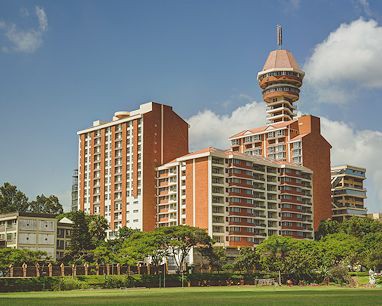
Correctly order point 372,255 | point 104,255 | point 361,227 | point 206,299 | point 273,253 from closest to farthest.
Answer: point 206,299 < point 104,255 < point 273,253 < point 372,255 < point 361,227

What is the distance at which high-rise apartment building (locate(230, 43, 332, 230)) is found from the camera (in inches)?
6944

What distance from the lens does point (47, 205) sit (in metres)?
177

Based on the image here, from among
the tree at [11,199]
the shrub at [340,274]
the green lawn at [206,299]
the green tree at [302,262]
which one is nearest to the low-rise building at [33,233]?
the tree at [11,199]

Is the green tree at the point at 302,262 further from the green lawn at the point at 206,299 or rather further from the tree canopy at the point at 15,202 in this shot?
the tree canopy at the point at 15,202

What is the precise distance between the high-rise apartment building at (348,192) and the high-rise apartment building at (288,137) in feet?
37.5

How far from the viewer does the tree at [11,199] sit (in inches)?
6299

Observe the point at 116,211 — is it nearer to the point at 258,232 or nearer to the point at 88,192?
the point at 88,192

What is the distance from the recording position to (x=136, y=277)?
107625 mm

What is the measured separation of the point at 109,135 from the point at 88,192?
16559mm

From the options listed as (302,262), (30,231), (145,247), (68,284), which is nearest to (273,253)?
(302,262)

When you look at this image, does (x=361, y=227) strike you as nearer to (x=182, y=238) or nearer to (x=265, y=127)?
(x=265, y=127)

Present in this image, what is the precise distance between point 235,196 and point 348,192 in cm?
5390

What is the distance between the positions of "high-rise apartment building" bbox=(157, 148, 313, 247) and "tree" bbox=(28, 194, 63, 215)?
109 ft

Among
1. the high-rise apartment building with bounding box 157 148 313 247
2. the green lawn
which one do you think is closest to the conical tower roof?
the high-rise apartment building with bounding box 157 148 313 247
